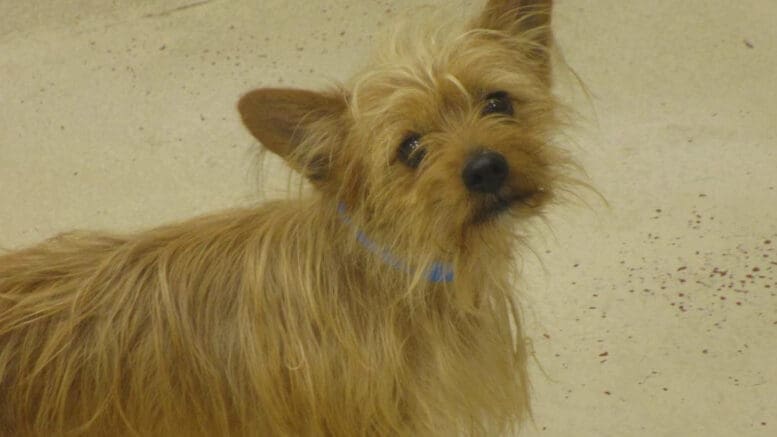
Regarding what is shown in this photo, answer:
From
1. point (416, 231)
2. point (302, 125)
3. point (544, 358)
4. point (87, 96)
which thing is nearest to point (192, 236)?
point (302, 125)

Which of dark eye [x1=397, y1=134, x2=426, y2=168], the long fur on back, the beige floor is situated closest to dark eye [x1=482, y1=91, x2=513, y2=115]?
dark eye [x1=397, y1=134, x2=426, y2=168]

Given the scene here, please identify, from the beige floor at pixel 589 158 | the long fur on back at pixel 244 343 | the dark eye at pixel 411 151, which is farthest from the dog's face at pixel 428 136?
the beige floor at pixel 589 158

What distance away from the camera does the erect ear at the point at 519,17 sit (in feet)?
4.66

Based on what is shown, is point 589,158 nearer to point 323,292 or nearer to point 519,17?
point 519,17

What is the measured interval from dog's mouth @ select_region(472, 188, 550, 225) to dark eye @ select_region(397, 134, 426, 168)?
0.11 m

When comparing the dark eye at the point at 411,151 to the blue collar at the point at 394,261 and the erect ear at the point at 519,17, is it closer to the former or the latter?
the blue collar at the point at 394,261

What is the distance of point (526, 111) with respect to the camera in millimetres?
1386

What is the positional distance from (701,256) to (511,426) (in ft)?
2.45

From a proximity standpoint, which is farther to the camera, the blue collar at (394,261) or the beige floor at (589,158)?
the beige floor at (589,158)

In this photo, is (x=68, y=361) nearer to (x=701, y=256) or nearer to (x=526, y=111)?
(x=526, y=111)

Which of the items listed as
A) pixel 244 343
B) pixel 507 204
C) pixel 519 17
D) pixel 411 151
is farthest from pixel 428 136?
pixel 244 343

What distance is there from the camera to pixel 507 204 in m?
1.30

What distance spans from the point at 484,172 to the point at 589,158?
1.26 metres

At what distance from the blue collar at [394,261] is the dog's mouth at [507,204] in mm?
105
